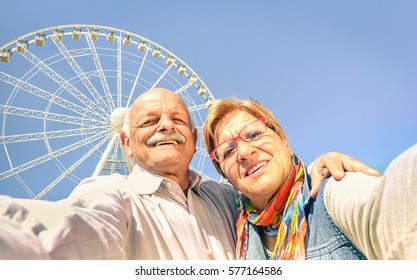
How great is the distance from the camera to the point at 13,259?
5.34 ft

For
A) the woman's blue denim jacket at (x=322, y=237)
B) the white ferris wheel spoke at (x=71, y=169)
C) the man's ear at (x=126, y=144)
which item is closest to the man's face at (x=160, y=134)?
the man's ear at (x=126, y=144)

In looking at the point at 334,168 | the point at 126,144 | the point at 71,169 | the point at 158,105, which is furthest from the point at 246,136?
the point at 71,169

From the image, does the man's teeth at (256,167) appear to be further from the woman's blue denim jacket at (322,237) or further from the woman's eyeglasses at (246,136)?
the woman's blue denim jacket at (322,237)

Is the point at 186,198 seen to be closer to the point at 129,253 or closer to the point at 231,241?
the point at 231,241

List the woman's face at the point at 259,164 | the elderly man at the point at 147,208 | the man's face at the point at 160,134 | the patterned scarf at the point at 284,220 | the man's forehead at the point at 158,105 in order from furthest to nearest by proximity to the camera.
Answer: the man's forehead at the point at 158,105
the man's face at the point at 160,134
the woman's face at the point at 259,164
the patterned scarf at the point at 284,220
the elderly man at the point at 147,208

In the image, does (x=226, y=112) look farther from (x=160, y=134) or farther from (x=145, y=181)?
(x=145, y=181)

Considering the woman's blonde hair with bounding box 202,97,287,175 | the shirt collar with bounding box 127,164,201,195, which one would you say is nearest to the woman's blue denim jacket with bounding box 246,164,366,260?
the woman's blonde hair with bounding box 202,97,287,175

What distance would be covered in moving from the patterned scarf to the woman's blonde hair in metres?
0.36

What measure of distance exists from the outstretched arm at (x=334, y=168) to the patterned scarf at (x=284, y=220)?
127 millimetres

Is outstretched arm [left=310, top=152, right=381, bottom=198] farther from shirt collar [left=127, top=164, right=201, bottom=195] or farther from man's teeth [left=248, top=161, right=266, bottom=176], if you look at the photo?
shirt collar [left=127, top=164, right=201, bottom=195]

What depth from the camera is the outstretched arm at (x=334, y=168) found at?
6.33 feet

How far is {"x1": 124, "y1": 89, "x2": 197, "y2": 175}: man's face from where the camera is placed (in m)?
2.84

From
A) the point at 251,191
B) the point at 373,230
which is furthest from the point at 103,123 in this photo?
the point at 373,230
